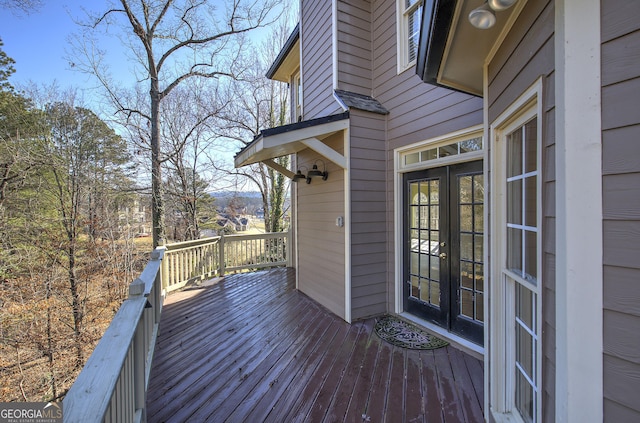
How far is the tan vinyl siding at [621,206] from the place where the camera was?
0.80 m

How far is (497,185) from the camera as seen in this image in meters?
1.75

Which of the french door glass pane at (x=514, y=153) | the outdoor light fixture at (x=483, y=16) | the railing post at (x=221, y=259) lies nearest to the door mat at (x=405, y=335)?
the french door glass pane at (x=514, y=153)

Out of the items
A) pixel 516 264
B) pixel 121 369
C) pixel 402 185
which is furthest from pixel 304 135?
pixel 121 369

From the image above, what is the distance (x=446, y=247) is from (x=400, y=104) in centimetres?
197

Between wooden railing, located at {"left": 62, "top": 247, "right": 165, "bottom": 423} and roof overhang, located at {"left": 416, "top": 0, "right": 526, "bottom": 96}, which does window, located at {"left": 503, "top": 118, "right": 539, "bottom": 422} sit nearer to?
roof overhang, located at {"left": 416, "top": 0, "right": 526, "bottom": 96}

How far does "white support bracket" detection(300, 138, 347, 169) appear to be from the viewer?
3494mm

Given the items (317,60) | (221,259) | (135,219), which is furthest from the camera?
(135,219)

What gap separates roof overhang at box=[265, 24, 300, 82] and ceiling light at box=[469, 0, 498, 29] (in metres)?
4.81

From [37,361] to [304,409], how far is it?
7.17 meters

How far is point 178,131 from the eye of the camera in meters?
9.48

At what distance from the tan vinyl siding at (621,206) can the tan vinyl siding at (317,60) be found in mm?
3229

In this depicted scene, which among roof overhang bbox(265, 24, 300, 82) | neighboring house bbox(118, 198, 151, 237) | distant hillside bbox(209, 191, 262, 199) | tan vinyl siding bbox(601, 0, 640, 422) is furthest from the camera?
distant hillside bbox(209, 191, 262, 199)

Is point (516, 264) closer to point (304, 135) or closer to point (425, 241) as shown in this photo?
point (425, 241)

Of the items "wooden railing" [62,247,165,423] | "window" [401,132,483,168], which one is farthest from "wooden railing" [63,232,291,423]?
"window" [401,132,483,168]
